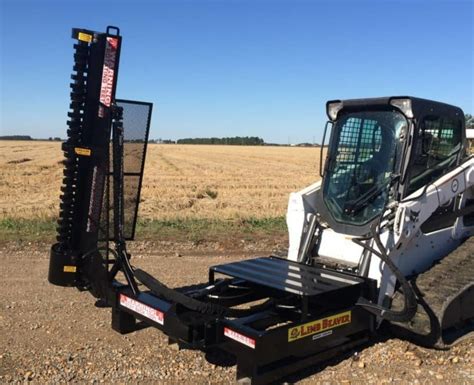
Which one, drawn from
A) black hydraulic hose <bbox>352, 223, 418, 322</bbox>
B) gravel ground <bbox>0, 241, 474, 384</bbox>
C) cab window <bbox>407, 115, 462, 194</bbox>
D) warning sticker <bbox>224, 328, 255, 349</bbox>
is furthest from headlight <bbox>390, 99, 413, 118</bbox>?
warning sticker <bbox>224, 328, 255, 349</bbox>

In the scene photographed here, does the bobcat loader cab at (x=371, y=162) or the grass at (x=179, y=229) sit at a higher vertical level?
the bobcat loader cab at (x=371, y=162)

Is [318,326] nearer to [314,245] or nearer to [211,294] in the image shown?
[211,294]

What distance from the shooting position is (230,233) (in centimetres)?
1085

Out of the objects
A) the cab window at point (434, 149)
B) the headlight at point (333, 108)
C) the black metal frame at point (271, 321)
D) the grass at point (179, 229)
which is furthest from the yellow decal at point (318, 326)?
the grass at point (179, 229)

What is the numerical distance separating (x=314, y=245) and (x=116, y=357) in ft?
7.45

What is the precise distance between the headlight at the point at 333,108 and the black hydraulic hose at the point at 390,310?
161cm

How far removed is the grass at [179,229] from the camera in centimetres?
1016

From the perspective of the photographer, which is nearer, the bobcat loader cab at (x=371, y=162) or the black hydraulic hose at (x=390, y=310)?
the black hydraulic hose at (x=390, y=310)

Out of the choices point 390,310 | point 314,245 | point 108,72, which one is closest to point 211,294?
point 314,245

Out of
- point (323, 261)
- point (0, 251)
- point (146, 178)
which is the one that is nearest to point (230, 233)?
point (0, 251)

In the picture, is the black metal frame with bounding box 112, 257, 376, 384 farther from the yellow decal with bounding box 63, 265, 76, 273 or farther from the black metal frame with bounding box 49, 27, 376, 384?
the yellow decal with bounding box 63, 265, 76, 273

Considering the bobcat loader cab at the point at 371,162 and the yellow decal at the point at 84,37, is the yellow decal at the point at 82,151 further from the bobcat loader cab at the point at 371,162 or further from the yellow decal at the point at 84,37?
the bobcat loader cab at the point at 371,162

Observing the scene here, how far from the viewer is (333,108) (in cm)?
591

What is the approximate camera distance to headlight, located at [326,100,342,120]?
585cm
